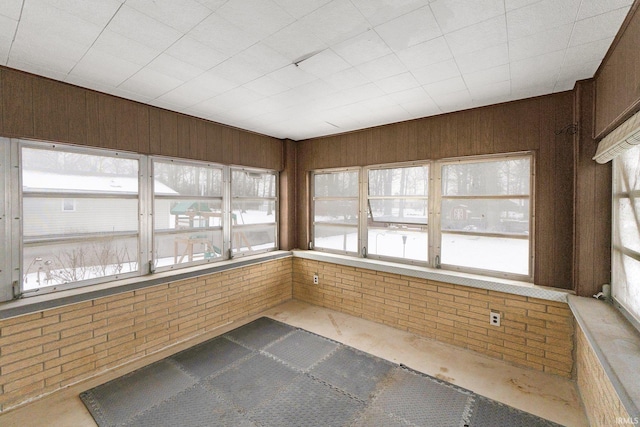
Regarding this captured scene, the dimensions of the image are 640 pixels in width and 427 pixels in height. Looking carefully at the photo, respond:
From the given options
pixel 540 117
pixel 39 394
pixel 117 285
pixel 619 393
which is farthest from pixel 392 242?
pixel 39 394

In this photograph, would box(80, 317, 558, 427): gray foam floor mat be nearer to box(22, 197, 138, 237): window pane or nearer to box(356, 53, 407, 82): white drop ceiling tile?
box(22, 197, 138, 237): window pane

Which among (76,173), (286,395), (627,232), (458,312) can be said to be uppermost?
(76,173)

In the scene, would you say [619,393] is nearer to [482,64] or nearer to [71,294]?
[482,64]

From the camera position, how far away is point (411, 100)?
331cm

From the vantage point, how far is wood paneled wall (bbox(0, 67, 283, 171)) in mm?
2580

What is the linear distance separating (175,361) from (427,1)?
4.03 meters

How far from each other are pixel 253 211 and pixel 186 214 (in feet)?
3.89

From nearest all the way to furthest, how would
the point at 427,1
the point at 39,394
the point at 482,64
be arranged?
1. the point at 427,1
2. the point at 482,64
3. the point at 39,394

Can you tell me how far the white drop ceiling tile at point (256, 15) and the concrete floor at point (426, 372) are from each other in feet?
10.8

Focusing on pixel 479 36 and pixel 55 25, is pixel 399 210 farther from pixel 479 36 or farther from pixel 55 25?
pixel 55 25

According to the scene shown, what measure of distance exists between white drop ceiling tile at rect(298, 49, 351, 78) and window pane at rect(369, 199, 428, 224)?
2301 millimetres

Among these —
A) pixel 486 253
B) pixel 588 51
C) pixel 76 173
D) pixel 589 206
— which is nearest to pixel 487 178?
Answer: pixel 486 253

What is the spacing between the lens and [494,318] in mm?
3332

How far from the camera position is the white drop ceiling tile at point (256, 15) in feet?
5.63
